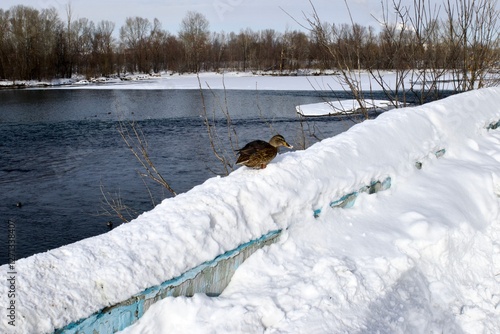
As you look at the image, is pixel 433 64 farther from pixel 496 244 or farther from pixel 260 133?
pixel 260 133

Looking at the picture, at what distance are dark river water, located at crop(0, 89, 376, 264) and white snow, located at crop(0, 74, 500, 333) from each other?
2.31 metres

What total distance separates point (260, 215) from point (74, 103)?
2612cm

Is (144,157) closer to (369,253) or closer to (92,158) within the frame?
(92,158)

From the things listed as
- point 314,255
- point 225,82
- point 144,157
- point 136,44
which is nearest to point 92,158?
point 144,157

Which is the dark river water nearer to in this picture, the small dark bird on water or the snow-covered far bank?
the small dark bird on water

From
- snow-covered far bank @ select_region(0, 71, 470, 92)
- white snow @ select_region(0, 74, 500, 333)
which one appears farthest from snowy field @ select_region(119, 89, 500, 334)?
snow-covered far bank @ select_region(0, 71, 470, 92)

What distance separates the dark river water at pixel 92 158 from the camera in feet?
27.4

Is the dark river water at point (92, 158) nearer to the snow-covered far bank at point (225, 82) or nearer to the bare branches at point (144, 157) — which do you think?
the bare branches at point (144, 157)

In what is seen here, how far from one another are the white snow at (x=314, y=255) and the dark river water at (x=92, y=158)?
7.57 feet

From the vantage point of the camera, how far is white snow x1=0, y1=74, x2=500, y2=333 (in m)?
2.00

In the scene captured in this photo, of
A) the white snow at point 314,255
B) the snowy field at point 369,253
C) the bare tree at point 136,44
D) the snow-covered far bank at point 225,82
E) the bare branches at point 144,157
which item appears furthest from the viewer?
the bare tree at point 136,44

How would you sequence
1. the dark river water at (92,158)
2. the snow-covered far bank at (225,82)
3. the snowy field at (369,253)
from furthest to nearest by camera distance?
Answer: the snow-covered far bank at (225,82) < the dark river water at (92,158) < the snowy field at (369,253)

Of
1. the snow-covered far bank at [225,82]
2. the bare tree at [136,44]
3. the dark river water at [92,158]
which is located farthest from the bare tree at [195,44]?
the bare tree at [136,44]

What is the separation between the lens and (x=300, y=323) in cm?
211
